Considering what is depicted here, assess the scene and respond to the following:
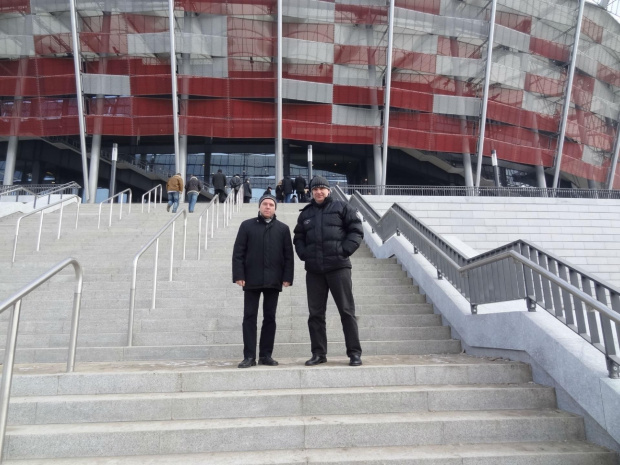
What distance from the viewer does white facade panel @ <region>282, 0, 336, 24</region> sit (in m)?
29.7

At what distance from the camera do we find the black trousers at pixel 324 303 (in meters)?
4.32

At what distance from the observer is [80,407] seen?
330 centimetres

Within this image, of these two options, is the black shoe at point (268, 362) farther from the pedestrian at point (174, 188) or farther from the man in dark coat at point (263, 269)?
the pedestrian at point (174, 188)

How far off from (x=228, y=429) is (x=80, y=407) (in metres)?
1.09

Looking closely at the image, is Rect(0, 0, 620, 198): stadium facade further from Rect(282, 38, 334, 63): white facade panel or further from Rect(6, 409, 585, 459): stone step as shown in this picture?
Rect(6, 409, 585, 459): stone step

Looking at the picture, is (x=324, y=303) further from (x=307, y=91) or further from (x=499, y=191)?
(x=307, y=91)

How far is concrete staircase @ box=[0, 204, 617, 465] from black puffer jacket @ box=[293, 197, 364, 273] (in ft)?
3.04

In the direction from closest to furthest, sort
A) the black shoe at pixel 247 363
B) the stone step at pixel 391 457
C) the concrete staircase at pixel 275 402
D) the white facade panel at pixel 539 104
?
the stone step at pixel 391 457
the concrete staircase at pixel 275 402
the black shoe at pixel 247 363
the white facade panel at pixel 539 104

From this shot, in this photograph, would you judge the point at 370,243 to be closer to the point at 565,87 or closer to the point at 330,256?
the point at 330,256

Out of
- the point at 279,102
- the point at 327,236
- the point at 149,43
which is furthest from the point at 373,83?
the point at 327,236

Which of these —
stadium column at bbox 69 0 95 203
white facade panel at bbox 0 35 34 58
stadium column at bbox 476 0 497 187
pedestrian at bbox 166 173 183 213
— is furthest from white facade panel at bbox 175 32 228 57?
pedestrian at bbox 166 173 183 213

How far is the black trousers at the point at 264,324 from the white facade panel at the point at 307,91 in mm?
27112

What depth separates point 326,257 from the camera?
4441mm

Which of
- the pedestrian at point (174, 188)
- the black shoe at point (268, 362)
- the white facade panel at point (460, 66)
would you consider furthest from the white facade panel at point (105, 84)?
the black shoe at point (268, 362)
